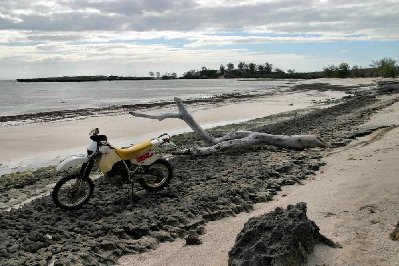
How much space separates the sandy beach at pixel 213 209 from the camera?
5.02 metres

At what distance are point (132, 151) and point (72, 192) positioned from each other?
1.18m

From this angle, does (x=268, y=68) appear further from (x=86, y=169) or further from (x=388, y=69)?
(x=86, y=169)

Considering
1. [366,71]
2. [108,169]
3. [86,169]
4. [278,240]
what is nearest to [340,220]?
[278,240]

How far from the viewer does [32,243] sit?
17.5ft

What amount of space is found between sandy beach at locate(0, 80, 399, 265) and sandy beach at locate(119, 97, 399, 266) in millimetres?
12

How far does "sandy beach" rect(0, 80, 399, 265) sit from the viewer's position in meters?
5.02

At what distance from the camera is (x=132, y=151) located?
292 inches

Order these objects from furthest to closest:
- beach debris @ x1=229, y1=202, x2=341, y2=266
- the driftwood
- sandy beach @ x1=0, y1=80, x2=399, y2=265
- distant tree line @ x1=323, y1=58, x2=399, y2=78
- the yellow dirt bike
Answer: distant tree line @ x1=323, y1=58, x2=399, y2=78
the driftwood
the yellow dirt bike
sandy beach @ x1=0, y1=80, x2=399, y2=265
beach debris @ x1=229, y1=202, x2=341, y2=266

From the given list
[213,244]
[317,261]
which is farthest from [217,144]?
[317,261]

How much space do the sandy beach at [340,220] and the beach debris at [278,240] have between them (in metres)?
0.16

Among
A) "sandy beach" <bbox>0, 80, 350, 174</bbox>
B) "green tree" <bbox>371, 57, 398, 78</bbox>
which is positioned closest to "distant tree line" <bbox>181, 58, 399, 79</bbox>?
"green tree" <bbox>371, 57, 398, 78</bbox>

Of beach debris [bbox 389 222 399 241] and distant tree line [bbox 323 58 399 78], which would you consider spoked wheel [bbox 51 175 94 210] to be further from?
distant tree line [bbox 323 58 399 78]

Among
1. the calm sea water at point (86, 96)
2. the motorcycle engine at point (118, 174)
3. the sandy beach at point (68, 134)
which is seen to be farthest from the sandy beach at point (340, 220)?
the calm sea water at point (86, 96)

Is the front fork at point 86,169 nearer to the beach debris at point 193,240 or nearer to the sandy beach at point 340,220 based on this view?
the sandy beach at point 340,220
